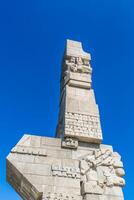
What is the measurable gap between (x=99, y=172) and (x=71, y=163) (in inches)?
30.5

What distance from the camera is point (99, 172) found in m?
7.40

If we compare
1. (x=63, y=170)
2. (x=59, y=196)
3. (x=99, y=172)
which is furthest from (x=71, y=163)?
(x=59, y=196)

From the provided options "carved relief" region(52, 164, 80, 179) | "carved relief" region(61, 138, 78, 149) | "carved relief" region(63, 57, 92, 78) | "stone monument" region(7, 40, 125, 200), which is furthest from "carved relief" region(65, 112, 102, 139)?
"carved relief" region(63, 57, 92, 78)

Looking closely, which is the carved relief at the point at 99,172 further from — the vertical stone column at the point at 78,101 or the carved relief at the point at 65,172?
the vertical stone column at the point at 78,101

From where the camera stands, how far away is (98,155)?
25.4 ft

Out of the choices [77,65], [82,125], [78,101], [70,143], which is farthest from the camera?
[77,65]

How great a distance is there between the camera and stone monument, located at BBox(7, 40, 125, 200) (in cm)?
678

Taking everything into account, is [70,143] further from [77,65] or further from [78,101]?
[77,65]

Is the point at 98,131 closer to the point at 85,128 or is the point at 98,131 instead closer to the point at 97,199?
the point at 85,128

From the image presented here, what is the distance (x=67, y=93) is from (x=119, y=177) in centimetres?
314

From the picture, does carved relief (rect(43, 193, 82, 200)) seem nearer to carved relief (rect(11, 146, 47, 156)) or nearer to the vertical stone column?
carved relief (rect(11, 146, 47, 156))

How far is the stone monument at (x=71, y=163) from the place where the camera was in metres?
6.78

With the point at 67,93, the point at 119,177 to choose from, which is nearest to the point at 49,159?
the point at 119,177

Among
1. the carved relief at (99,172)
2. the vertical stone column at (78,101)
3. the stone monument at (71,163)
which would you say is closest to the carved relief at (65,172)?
the stone monument at (71,163)
